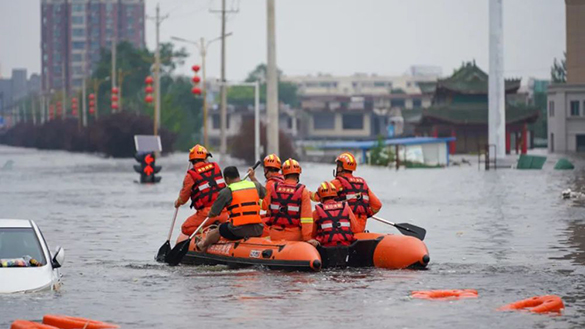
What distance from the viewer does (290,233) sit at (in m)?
20.1

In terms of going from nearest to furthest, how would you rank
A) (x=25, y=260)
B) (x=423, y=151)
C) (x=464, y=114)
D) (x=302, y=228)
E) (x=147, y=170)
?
(x=25, y=260) < (x=302, y=228) < (x=147, y=170) < (x=423, y=151) < (x=464, y=114)

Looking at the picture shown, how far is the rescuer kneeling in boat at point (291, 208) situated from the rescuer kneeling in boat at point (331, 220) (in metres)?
0.13

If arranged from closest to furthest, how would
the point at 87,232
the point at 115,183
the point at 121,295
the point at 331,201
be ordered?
the point at 121,295, the point at 331,201, the point at 87,232, the point at 115,183

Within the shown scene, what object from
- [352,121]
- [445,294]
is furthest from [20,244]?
[352,121]

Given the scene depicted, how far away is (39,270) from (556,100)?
107 m

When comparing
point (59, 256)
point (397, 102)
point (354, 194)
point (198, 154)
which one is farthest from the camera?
point (397, 102)

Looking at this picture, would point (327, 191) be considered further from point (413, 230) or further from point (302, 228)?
point (413, 230)

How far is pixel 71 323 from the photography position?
14.4 m

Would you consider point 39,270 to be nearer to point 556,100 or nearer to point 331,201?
point 331,201

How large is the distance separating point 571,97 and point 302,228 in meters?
102

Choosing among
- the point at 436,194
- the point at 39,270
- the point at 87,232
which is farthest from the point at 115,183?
the point at 39,270

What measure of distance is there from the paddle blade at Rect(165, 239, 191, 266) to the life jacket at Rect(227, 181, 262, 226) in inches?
44.7

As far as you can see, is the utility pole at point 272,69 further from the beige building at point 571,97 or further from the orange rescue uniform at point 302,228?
the orange rescue uniform at point 302,228

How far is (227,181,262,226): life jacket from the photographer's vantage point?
2023cm
